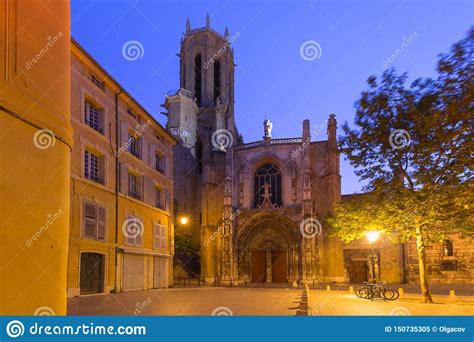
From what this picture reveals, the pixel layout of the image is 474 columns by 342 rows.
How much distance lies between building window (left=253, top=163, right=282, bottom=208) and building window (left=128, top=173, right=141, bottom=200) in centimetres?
1560

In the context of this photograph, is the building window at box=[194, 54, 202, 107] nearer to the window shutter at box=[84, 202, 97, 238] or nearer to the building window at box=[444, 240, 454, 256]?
the building window at box=[444, 240, 454, 256]

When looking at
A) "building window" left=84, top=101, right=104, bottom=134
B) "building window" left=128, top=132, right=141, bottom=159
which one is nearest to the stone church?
"building window" left=128, top=132, right=141, bottom=159

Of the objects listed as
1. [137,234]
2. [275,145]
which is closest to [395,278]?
[275,145]

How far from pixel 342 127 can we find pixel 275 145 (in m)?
21.9

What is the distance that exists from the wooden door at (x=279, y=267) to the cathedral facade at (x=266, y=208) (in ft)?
0.27

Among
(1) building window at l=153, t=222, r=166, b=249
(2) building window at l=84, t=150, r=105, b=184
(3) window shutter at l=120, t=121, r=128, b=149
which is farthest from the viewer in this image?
(1) building window at l=153, t=222, r=166, b=249

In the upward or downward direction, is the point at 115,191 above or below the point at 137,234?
above

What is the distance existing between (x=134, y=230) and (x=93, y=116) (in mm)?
6488

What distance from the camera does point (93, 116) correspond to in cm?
2303

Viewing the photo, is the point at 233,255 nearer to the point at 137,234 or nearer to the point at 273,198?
the point at 273,198

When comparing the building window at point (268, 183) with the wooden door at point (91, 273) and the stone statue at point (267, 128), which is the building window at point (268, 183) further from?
the wooden door at point (91, 273)

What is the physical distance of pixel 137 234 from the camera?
26172mm

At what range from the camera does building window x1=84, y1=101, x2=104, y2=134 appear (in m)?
22.3

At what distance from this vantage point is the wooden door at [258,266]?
4086 centimetres
